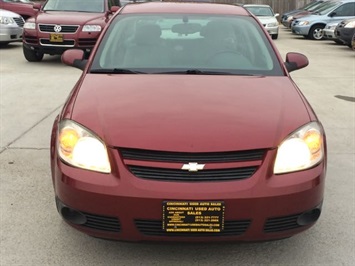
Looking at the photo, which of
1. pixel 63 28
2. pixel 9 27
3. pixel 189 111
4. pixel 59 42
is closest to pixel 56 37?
pixel 59 42

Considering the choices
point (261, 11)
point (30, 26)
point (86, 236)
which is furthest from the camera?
point (261, 11)

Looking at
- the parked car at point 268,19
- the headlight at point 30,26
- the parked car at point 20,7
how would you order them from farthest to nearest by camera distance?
1. the parked car at point 268,19
2. the parked car at point 20,7
3. the headlight at point 30,26

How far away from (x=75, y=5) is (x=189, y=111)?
30.2 ft

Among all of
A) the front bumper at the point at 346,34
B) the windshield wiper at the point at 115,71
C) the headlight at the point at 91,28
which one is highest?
the windshield wiper at the point at 115,71

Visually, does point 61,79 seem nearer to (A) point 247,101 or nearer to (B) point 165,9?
(B) point 165,9

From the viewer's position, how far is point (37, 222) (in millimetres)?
3367

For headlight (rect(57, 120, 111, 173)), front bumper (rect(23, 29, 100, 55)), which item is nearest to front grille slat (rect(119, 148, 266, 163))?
headlight (rect(57, 120, 111, 173))

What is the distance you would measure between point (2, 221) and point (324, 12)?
690 inches

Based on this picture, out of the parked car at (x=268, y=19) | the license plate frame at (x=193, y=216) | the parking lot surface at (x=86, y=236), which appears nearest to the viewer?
the license plate frame at (x=193, y=216)

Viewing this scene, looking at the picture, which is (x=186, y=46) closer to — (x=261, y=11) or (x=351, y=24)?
(x=351, y=24)

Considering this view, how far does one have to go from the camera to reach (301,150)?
8.96 ft

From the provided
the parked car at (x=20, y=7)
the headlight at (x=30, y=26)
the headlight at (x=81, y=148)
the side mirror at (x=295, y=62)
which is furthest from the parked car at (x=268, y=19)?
the headlight at (x=81, y=148)

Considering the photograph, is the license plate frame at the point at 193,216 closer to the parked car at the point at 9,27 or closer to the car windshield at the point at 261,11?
the parked car at the point at 9,27

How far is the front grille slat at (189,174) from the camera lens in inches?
99.6
